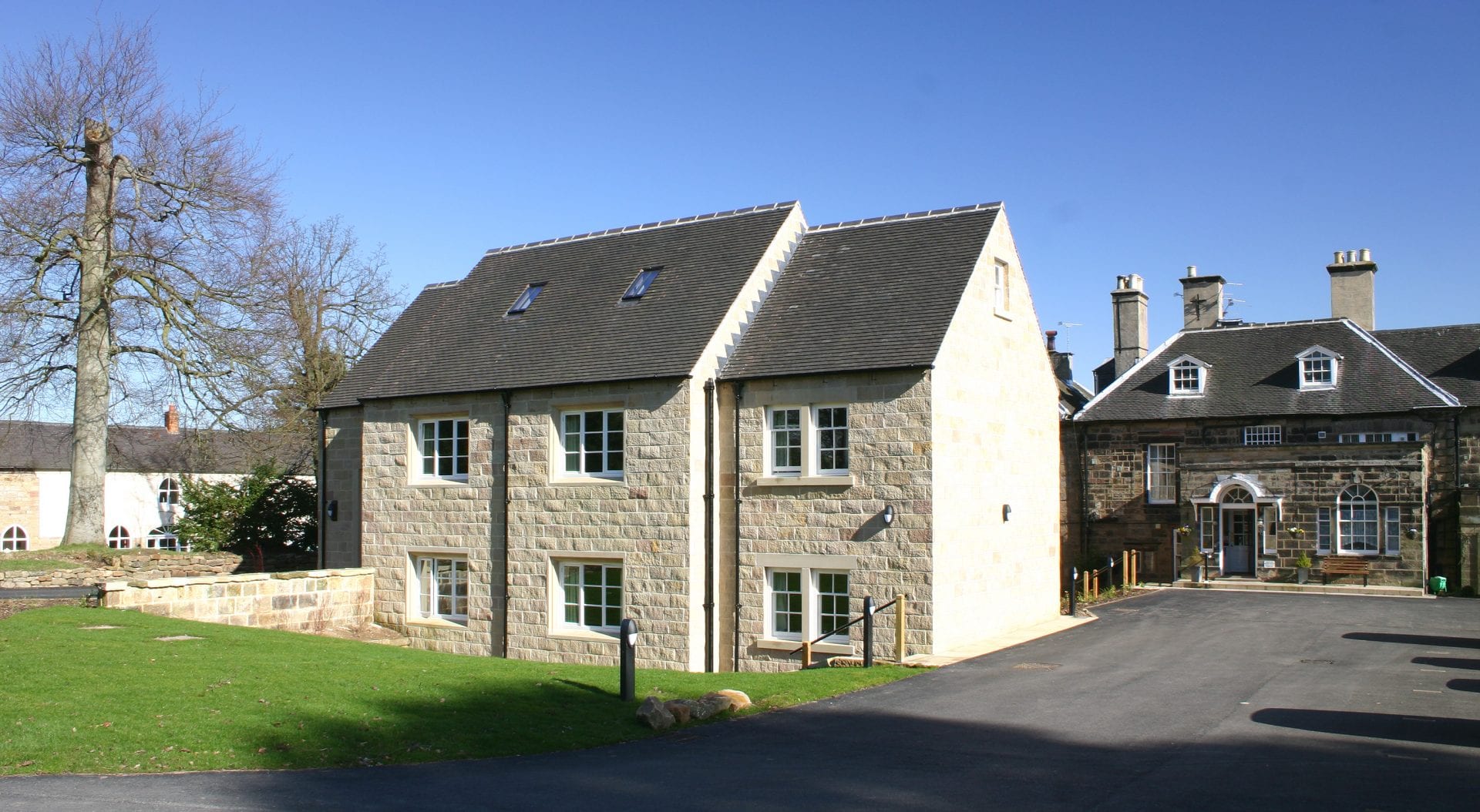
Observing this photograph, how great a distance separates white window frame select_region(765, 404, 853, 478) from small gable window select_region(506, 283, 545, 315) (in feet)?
25.9

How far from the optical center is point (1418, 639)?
776 inches

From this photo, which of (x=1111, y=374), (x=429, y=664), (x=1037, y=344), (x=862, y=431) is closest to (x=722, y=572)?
(x=862, y=431)

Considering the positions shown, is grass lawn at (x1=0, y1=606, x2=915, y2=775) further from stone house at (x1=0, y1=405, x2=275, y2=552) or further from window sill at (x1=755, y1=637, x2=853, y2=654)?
stone house at (x1=0, y1=405, x2=275, y2=552)

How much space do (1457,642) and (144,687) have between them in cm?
1946

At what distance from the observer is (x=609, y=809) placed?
913 cm

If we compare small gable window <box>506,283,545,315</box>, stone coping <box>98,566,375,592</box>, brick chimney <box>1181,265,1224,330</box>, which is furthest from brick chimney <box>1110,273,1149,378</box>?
stone coping <box>98,566,375,592</box>

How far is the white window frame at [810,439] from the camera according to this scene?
1989 cm

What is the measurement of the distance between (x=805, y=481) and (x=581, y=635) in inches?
206

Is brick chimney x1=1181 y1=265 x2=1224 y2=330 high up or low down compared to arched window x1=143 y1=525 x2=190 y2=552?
up

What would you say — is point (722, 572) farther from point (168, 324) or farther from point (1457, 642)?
point (168, 324)

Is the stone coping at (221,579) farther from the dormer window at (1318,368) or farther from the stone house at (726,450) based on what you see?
the dormer window at (1318,368)

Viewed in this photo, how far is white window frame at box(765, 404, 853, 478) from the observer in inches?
783

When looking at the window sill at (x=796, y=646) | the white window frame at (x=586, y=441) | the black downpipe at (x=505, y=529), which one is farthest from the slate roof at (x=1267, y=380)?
the black downpipe at (x=505, y=529)

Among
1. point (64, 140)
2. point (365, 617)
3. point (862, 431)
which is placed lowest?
point (365, 617)
